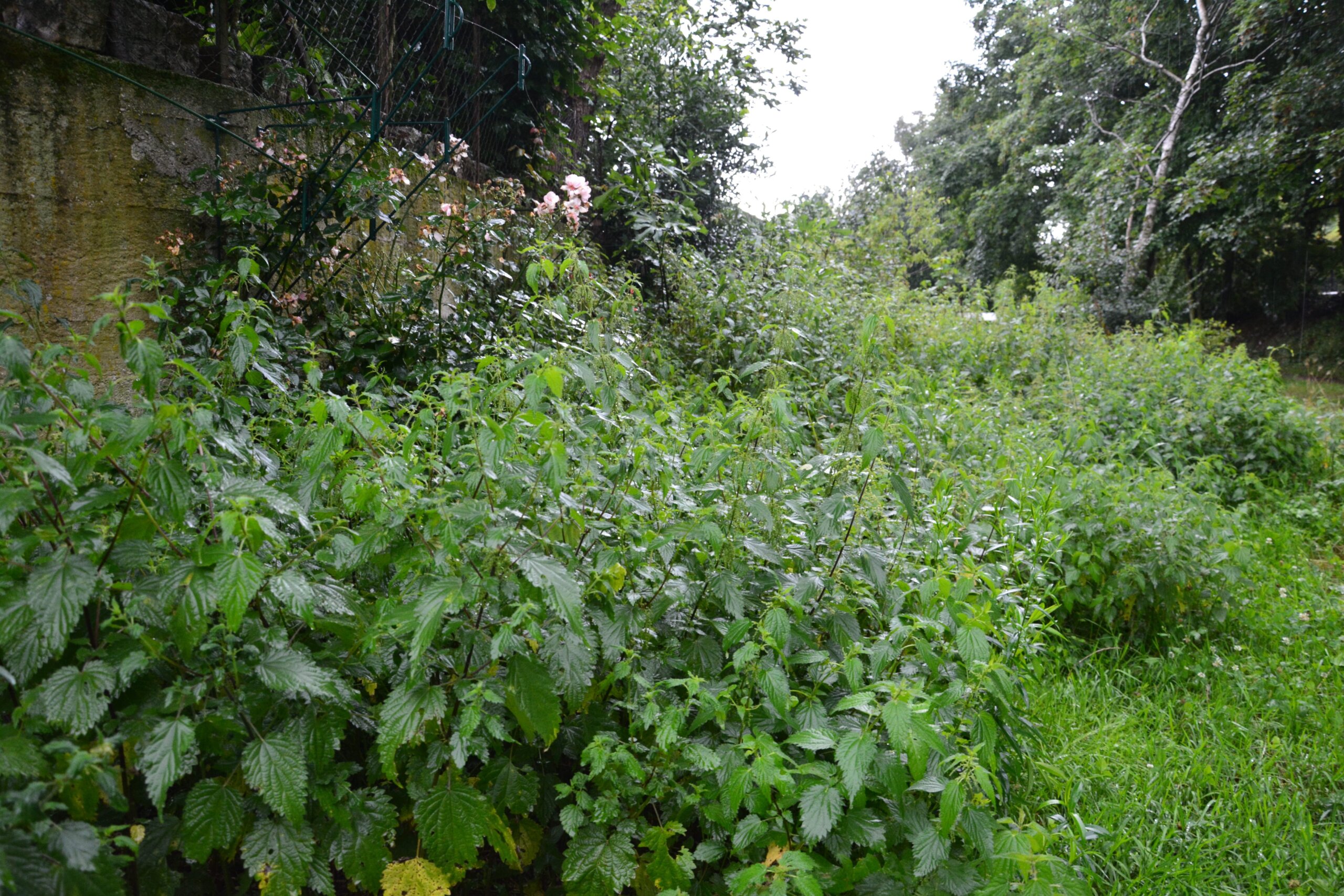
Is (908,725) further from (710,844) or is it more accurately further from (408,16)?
(408,16)

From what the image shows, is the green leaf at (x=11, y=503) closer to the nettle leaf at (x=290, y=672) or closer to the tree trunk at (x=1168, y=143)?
the nettle leaf at (x=290, y=672)

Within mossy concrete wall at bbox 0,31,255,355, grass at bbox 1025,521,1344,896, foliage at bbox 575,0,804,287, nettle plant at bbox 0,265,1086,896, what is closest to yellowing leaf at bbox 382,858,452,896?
nettle plant at bbox 0,265,1086,896

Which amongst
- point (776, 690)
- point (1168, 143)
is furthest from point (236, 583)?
point (1168, 143)

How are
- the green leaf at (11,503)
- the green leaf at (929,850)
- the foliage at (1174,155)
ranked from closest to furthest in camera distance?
the green leaf at (11,503) < the green leaf at (929,850) < the foliage at (1174,155)

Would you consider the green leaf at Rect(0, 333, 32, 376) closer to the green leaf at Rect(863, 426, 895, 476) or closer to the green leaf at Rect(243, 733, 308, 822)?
the green leaf at Rect(243, 733, 308, 822)

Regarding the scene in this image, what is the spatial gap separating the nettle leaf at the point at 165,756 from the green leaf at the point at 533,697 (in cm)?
50

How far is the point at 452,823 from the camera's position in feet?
4.41

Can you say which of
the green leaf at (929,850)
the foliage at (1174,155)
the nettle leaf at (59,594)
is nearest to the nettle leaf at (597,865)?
the green leaf at (929,850)

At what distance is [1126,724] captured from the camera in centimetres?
265

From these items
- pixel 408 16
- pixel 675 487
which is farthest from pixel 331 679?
pixel 408 16

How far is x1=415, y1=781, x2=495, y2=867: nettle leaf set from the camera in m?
1.33

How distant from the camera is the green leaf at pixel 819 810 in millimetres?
1364

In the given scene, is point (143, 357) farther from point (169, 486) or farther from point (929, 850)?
point (929, 850)

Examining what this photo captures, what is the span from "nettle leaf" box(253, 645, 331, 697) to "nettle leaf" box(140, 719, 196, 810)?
0.41 ft
